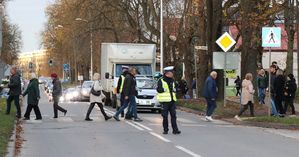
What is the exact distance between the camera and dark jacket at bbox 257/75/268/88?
27844 mm

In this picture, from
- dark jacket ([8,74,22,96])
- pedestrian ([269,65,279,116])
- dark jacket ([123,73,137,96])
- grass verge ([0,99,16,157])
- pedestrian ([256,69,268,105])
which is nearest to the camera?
grass verge ([0,99,16,157])

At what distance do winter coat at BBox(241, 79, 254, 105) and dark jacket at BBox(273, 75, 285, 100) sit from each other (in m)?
0.85

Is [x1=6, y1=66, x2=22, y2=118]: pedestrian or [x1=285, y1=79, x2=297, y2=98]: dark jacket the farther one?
[x1=285, y1=79, x2=297, y2=98]: dark jacket

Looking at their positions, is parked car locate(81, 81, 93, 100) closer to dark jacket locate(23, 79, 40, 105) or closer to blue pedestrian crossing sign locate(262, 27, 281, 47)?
dark jacket locate(23, 79, 40, 105)

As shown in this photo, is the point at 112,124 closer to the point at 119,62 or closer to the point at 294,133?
the point at 294,133

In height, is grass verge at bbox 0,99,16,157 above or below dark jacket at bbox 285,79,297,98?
below

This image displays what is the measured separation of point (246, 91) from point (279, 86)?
1.16 m

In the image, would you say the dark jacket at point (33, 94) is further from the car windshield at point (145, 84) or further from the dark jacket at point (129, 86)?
the car windshield at point (145, 84)

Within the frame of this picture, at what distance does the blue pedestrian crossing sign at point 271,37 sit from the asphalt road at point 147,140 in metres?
2.86

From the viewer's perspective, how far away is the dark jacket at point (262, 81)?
91.4ft

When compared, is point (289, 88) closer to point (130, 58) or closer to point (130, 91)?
point (130, 91)

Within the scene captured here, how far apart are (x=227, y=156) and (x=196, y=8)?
80.3ft

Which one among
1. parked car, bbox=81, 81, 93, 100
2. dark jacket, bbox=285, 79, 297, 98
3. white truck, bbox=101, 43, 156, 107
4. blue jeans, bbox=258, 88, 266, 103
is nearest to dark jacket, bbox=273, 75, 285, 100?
dark jacket, bbox=285, 79, 297, 98

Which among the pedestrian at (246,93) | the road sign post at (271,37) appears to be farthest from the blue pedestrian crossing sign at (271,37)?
the pedestrian at (246,93)
